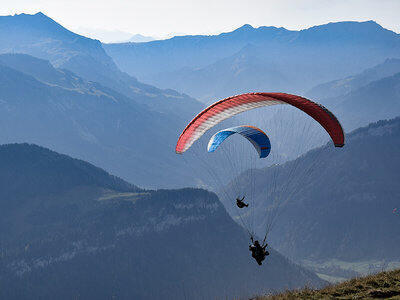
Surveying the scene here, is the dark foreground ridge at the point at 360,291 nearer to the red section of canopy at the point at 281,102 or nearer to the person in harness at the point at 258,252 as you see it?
the person in harness at the point at 258,252

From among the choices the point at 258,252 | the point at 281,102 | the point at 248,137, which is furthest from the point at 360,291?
the point at 248,137

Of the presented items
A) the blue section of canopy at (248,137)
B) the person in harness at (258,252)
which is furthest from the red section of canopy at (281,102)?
the person in harness at (258,252)

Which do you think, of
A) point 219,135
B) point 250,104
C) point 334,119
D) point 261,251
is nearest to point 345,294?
point 261,251

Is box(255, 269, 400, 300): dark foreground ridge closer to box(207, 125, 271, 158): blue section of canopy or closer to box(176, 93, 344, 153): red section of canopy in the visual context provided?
box(176, 93, 344, 153): red section of canopy

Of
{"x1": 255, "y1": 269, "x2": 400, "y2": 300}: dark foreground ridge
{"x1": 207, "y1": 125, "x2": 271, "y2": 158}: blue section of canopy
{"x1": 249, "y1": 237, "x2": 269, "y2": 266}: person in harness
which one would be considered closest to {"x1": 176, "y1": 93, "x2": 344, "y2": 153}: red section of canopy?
{"x1": 207, "y1": 125, "x2": 271, "y2": 158}: blue section of canopy

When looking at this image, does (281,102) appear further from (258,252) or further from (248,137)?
(258,252)

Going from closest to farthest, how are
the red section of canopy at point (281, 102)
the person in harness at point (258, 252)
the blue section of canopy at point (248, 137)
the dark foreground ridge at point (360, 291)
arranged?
the dark foreground ridge at point (360, 291) → the person in harness at point (258, 252) → the red section of canopy at point (281, 102) → the blue section of canopy at point (248, 137)
